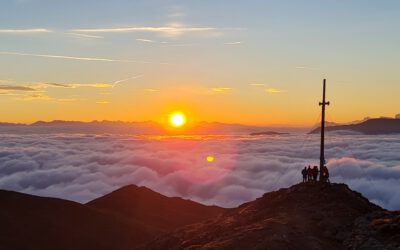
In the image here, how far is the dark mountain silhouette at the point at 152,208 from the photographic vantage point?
393ft

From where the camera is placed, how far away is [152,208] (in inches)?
5059

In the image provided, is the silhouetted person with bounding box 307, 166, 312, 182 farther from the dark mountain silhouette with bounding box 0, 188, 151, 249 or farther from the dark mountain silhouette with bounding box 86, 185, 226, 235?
the dark mountain silhouette with bounding box 86, 185, 226, 235

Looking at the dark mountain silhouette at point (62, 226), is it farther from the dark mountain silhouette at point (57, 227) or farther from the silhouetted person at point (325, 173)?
the silhouetted person at point (325, 173)

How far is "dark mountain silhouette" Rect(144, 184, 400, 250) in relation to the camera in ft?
91.6

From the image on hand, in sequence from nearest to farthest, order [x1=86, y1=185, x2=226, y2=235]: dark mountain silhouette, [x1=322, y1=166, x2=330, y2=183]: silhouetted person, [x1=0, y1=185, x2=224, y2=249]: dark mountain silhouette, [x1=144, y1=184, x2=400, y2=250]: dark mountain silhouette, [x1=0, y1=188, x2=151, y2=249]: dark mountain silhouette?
[x1=144, y1=184, x2=400, y2=250]: dark mountain silhouette, [x1=322, y1=166, x2=330, y2=183]: silhouetted person, [x1=0, y1=188, x2=151, y2=249]: dark mountain silhouette, [x1=0, y1=185, x2=224, y2=249]: dark mountain silhouette, [x1=86, y1=185, x2=226, y2=235]: dark mountain silhouette

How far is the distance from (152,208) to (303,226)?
101m

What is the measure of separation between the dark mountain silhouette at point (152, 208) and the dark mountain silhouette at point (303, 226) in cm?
7723

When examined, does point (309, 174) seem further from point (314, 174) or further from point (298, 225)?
point (298, 225)

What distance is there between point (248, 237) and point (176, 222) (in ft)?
301

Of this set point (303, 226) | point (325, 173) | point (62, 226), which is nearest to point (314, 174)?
point (325, 173)

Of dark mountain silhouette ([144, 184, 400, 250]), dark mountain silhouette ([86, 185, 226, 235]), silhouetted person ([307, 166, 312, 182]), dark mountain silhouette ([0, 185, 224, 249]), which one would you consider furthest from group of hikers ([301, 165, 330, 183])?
dark mountain silhouette ([86, 185, 226, 235])

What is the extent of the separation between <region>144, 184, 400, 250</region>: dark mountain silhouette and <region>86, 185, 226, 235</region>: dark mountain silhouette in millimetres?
77227

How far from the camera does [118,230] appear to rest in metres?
95.6

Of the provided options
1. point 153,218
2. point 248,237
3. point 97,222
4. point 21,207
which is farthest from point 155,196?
point 248,237
